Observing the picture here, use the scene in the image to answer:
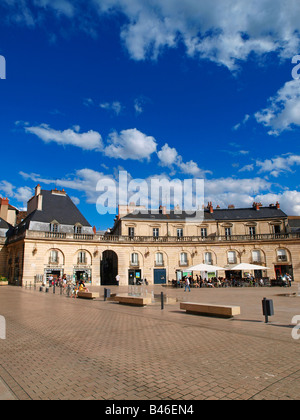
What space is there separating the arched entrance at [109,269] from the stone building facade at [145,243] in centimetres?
42

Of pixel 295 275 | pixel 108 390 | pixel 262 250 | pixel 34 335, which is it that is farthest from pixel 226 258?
pixel 108 390

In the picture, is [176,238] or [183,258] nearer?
[183,258]

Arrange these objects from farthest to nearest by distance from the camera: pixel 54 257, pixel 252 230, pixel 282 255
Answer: pixel 252 230 → pixel 282 255 → pixel 54 257

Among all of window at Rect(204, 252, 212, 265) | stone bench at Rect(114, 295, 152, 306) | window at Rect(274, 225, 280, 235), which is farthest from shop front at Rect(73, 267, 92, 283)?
window at Rect(274, 225, 280, 235)

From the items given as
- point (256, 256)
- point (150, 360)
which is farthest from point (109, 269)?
point (150, 360)

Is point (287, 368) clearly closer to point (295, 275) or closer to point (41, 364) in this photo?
point (41, 364)

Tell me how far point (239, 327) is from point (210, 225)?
34.5 meters

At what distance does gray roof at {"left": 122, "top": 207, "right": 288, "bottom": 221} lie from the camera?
43.4 meters

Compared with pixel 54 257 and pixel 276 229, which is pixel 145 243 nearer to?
pixel 54 257

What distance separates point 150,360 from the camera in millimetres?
6438

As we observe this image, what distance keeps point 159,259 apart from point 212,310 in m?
26.9

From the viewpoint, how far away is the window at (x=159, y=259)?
39.2m

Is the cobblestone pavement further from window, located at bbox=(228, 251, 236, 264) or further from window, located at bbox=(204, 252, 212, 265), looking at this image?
window, located at bbox=(228, 251, 236, 264)

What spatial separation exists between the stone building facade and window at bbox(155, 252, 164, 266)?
79 mm
